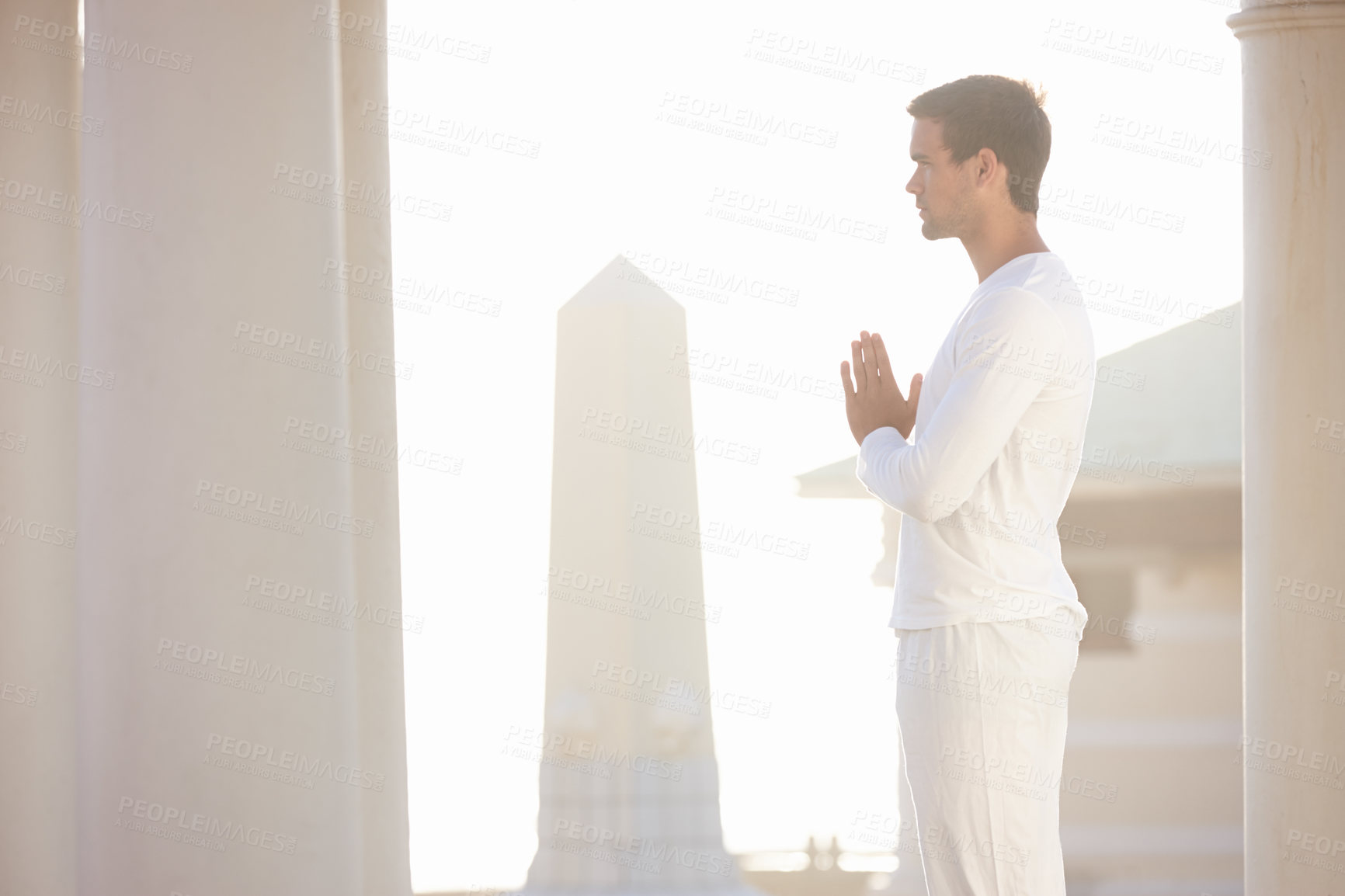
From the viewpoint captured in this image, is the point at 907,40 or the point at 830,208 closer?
the point at 907,40

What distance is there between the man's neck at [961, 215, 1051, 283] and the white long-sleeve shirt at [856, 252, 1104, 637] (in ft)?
0.14

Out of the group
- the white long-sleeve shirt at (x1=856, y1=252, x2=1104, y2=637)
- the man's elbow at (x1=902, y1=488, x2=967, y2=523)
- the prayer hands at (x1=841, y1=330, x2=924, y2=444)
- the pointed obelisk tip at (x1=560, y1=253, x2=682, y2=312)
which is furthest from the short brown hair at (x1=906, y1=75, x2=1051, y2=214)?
the pointed obelisk tip at (x1=560, y1=253, x2=682, y2=312)

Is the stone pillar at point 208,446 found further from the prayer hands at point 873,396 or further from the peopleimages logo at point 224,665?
the prayer hands at point 873,396

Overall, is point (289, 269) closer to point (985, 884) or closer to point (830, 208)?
point (985, 884)

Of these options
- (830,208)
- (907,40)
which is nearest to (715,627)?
(830,208)

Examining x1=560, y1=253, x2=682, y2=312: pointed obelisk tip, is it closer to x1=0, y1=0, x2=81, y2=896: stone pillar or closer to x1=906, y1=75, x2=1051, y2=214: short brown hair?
x1=0, y1=0, x2=81, y2=896: stone pillar

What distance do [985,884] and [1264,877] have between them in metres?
1.48

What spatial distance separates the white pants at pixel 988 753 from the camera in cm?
152

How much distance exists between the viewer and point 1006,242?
1688 millimetres

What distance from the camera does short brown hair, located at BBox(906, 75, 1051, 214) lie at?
1677mm

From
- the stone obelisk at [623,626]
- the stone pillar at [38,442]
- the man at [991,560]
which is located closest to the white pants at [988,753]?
the man at [991,560]

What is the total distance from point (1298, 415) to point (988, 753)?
1.49 metres

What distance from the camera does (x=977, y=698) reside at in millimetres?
1521

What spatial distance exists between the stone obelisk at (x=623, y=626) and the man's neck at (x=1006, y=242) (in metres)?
3.23
